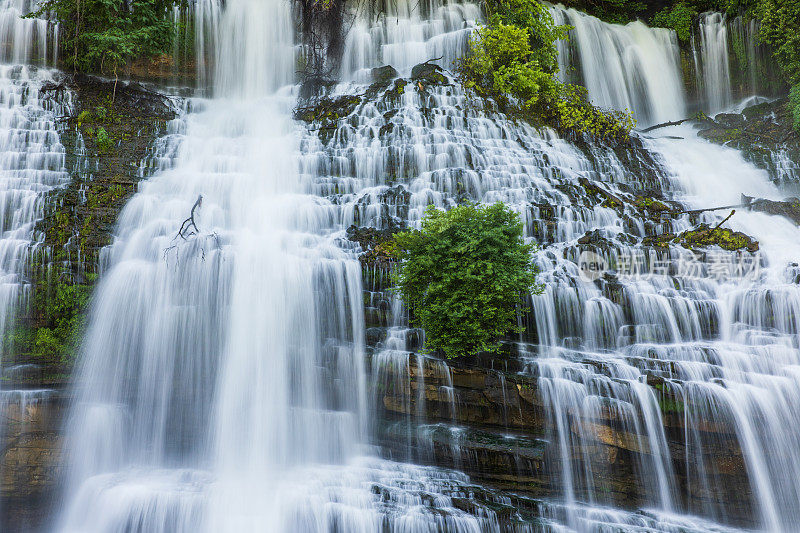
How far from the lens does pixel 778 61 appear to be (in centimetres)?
2025

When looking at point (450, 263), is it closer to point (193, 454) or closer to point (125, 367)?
point (193, 454)

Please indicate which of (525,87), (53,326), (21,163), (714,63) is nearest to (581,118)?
(525,87)

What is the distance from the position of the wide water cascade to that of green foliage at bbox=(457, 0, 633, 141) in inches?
49.2

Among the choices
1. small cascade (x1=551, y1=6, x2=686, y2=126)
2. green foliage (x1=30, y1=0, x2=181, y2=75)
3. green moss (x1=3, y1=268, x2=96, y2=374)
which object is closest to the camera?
green moss (x1=3, y1=268, x2=96, y2=374)

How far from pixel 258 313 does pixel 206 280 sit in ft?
4.99

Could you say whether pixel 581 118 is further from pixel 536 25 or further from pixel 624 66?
pixel 624 66

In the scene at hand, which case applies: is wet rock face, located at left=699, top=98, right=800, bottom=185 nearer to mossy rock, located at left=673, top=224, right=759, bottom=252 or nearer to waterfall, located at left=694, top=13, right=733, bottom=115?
waterfall, located at left=694, top=13, right=733, bottom=115

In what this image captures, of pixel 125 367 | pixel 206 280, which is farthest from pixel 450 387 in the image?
pixel 125 367

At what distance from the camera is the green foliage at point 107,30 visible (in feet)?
56.3

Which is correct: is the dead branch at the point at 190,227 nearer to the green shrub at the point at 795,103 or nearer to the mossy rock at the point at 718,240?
the mossy rock at the point at 718,240

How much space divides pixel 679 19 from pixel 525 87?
11753 millimetres

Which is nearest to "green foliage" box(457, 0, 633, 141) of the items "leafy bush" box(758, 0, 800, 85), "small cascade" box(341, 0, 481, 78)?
"small cascade" box(341, 0, 481, 78)

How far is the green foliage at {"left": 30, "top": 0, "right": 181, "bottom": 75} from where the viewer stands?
1716cm

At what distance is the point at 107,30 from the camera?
17.7m
